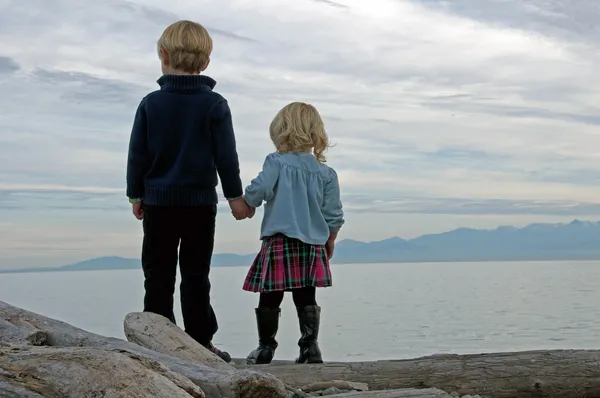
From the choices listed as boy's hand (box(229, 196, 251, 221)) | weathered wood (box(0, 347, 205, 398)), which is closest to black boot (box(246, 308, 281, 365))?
boy's hand (box(229, 196, 251, 221))

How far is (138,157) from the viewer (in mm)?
7070

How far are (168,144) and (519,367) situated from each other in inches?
119

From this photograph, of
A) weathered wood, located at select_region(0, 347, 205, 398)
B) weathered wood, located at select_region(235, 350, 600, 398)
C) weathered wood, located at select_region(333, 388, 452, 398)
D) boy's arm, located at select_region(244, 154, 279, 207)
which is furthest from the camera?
boy's arm, located at select_region(244, 154, 279, 207)

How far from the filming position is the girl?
7133 millimetres

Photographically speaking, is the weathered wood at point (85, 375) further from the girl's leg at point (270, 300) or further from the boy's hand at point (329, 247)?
the boy's hand at point (329, 247)

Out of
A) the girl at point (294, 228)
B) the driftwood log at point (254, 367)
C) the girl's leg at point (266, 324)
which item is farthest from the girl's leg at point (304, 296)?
the driftwood log at point (254, 367)

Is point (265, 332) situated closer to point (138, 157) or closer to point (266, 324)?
point (266, 324)

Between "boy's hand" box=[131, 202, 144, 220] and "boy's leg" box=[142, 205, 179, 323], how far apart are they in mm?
75

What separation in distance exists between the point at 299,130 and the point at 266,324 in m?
1.52

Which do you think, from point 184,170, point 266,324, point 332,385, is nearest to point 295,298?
point 266,324

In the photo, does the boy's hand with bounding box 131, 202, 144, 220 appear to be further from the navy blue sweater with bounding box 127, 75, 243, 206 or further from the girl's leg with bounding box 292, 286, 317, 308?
the girl's leg with bounding box 292, 286, 317, 308

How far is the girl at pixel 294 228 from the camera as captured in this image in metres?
7.13

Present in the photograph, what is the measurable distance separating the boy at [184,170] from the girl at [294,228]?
0.27m

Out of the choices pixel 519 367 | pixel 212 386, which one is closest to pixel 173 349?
pixel 212 386
